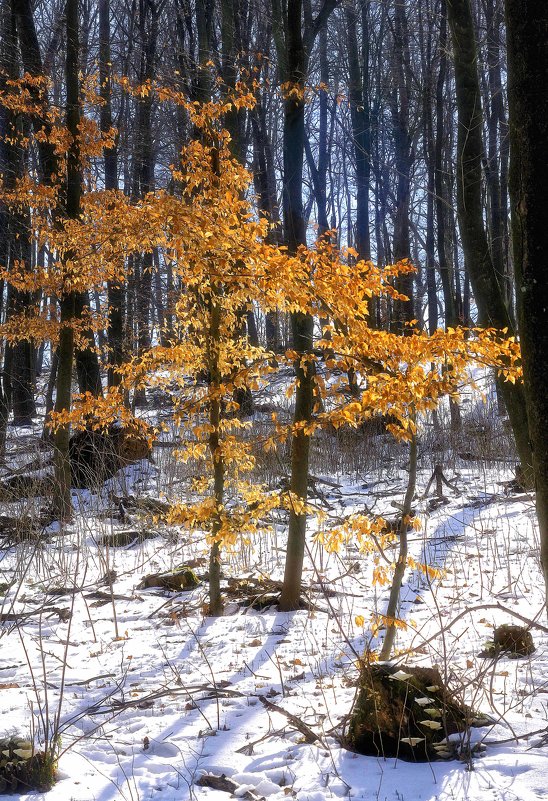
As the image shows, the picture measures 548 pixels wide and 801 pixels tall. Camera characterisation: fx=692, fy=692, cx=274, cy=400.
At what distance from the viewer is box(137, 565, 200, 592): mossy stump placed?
19.8ft

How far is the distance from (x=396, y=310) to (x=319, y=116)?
35.3ft

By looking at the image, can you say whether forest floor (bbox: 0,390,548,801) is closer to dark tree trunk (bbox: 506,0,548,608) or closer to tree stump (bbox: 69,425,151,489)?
dark tree trunk (bbox: 506,0,548,608)

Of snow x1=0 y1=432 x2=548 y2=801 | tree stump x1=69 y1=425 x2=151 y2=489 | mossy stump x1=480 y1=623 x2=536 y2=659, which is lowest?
snow x1=0 y1=432 x2=548 y2=801

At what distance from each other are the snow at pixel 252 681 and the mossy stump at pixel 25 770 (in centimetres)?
7

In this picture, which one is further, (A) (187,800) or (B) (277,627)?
(B) (277,627)

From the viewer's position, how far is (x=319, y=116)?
2342cm

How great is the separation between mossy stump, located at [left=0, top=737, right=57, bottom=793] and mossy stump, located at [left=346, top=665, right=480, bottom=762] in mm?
1273

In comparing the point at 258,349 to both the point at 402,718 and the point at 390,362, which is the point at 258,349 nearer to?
the point at 390,362

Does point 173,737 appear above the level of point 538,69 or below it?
below

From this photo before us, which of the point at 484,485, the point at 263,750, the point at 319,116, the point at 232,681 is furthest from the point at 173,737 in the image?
the point at 319,116

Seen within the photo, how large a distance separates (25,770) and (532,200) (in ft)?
9.30

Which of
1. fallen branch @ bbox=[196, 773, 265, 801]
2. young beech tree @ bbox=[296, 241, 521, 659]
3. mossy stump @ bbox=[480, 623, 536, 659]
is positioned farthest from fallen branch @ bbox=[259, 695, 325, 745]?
mossy stump @ bbox=[480, 623, 536, 659]

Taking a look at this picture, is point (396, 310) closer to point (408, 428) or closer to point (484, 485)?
point (484, 485)

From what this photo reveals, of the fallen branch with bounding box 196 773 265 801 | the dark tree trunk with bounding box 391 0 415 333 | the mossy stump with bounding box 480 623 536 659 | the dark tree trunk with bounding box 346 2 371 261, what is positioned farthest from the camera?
the dark tree trunk with bounding box 346 2 371 261
